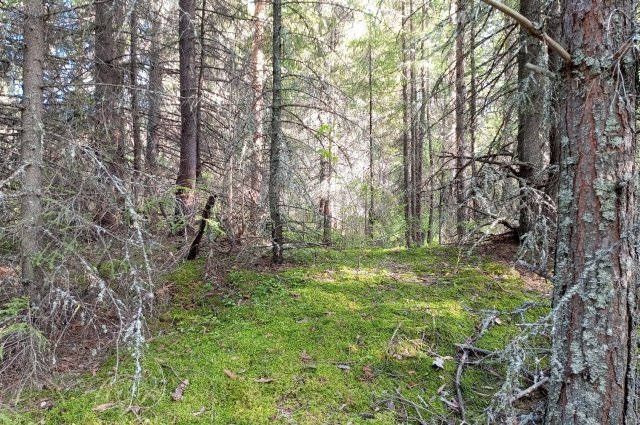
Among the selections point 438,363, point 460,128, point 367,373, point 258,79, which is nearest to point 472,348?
point 438,363

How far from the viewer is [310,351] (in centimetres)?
346

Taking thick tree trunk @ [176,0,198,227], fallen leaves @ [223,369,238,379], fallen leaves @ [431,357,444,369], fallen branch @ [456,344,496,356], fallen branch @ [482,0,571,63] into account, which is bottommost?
fallen leaves @ [223,369,238,379]

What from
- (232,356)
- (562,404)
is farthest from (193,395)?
(562,404)

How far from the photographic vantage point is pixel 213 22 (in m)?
8.00

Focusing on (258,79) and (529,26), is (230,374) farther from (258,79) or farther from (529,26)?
(258,79)

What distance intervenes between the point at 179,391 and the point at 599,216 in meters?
3.02

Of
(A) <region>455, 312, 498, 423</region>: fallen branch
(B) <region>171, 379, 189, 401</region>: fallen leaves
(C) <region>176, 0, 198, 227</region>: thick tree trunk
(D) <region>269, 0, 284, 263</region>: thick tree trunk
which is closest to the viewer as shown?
(A) <region>455, 312, 498, 423</region>: fallen branch

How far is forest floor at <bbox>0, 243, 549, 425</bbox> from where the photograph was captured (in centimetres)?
280

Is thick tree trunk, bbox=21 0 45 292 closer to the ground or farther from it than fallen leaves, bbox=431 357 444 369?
farther from it

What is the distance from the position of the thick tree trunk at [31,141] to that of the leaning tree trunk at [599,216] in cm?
407

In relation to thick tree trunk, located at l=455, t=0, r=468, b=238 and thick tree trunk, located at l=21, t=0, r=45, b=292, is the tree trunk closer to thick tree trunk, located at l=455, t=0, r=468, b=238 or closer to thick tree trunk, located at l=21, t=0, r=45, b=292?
thick tree trunk, located at l=21, t=0, r=45, b=292

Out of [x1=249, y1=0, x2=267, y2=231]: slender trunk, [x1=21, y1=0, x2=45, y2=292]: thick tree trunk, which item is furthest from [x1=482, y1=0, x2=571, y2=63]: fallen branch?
[x1=249, y1=0, x2=267, y2=231]: slender trunk

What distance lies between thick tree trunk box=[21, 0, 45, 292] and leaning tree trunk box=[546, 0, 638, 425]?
160 inches

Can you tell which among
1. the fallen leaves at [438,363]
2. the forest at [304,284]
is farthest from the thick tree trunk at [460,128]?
the fallen leaves at [438,363]
